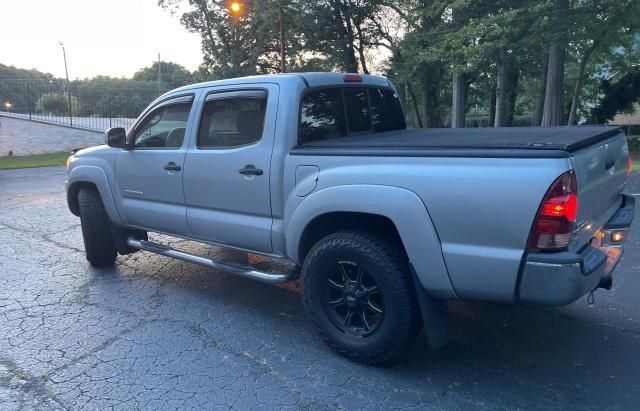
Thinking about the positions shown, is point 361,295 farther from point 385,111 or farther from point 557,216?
point 385,111

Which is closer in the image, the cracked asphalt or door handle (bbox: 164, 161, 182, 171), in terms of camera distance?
the cracked asphalt

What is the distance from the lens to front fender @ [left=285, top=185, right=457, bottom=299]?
2.85 meters

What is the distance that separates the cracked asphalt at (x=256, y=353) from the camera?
9.77 ft

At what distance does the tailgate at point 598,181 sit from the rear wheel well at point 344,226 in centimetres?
106

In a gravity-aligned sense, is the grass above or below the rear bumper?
below

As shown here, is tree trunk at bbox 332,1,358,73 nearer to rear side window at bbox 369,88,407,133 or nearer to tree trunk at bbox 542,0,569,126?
tree trunk at bbox 542,0,569,126

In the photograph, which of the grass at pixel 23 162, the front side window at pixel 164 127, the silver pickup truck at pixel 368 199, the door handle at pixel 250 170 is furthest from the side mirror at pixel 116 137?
the grass at pixel 23 162

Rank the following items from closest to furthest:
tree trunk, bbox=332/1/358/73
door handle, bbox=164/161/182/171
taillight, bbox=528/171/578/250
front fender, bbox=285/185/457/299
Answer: taillight, bbox=528/171/578/250, front fender, bbox=285/185/457/299, door handle, bbox=164/161/182/171, tree trunk, bbox=332/1/358/73

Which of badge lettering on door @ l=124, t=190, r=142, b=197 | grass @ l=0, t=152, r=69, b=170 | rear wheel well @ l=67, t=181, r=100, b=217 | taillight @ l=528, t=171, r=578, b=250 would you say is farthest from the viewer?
Answer: grass @ l=0, t=152, r=69, b=170

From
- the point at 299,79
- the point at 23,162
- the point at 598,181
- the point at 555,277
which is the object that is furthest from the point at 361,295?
the point at 23,162

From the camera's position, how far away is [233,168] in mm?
3896

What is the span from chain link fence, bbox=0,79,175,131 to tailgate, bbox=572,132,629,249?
2658 cm

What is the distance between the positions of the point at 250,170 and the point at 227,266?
34.2 inches

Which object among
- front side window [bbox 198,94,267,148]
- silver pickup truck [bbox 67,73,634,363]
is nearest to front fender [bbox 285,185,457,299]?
silver pickup truck [bbox 67,73,634,363]
